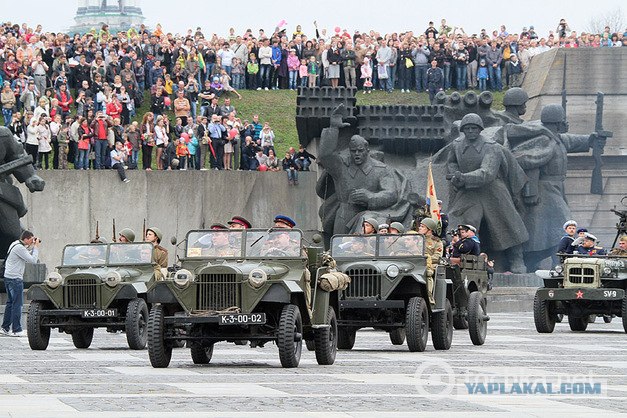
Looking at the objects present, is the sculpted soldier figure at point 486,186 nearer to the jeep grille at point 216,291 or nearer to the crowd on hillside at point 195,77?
the crowd on hillside at point 195,77

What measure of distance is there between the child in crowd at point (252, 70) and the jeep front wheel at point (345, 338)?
87.7ft

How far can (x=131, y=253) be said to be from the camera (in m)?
26.7

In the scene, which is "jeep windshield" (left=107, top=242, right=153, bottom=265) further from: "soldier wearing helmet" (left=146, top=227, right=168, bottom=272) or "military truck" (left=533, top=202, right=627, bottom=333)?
"military truck" (left=533, top=202, right=627, bottom=333)

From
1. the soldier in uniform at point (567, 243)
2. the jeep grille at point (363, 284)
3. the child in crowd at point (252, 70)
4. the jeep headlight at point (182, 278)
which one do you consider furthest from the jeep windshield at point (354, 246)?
the child in crowd at point (252, 70)

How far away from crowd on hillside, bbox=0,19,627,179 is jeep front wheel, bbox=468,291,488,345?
18767mm

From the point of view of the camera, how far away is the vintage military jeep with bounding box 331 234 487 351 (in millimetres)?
23328

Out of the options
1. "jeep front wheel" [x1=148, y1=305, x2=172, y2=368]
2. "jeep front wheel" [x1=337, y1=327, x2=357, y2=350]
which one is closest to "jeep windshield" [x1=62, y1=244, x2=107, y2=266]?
"jeep front wheel" [x1=337, y1=327, x2=357, y2=350]

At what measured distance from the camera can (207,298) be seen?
20.3 metres

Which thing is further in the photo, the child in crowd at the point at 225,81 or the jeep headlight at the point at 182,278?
the child in crowd at the point at 225,81

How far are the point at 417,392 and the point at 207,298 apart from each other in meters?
4.66

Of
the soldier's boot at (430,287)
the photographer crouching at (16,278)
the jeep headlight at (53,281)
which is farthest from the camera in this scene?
the photographer crouching at (16,278)

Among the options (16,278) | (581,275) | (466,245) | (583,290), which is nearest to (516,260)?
(581,275)

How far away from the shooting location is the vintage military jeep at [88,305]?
24891 mm

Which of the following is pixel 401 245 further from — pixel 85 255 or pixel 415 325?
pixel 85 255
